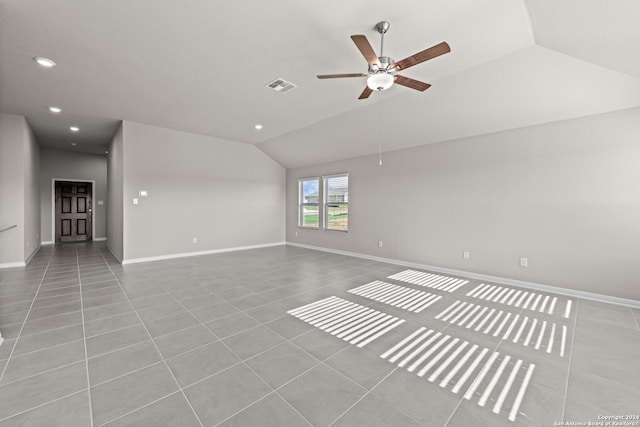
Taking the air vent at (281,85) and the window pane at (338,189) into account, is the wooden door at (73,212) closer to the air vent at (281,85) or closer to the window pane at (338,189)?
the window pane at (338,189)

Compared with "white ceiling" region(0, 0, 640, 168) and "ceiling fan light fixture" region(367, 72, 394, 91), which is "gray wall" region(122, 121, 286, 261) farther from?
"ceiling fan light fixture" region(367, 72, 394, 91)

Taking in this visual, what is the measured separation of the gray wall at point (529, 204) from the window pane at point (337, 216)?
1.07 meters

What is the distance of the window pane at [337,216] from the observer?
6.76 meters

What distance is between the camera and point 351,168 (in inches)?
257

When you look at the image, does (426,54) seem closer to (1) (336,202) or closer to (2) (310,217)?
(1) (336,202)

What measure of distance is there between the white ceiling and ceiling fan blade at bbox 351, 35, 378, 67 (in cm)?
34

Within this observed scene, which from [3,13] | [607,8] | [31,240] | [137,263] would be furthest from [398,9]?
[31,240]

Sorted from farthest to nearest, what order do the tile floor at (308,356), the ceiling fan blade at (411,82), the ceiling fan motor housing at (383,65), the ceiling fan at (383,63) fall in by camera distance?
the ceiling fan blade at (411,82) → the ceiling fan motor housing at (383,65) → the ceiling fan at (383,63) → the tile floor at (308,356)

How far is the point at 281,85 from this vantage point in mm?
3672

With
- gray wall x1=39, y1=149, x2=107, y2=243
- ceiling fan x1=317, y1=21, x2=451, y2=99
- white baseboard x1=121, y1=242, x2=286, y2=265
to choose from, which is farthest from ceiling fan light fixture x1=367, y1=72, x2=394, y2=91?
gray wall x1=39, y1=149, x2=107, y2=243

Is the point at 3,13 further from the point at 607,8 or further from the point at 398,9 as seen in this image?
the point at 607,8

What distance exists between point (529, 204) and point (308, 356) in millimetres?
3952

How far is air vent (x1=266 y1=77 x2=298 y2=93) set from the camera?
11.6 feet

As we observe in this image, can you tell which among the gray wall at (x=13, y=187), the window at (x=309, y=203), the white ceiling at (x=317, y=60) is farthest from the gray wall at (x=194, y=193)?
the gray wall at (x=13, y=187)
